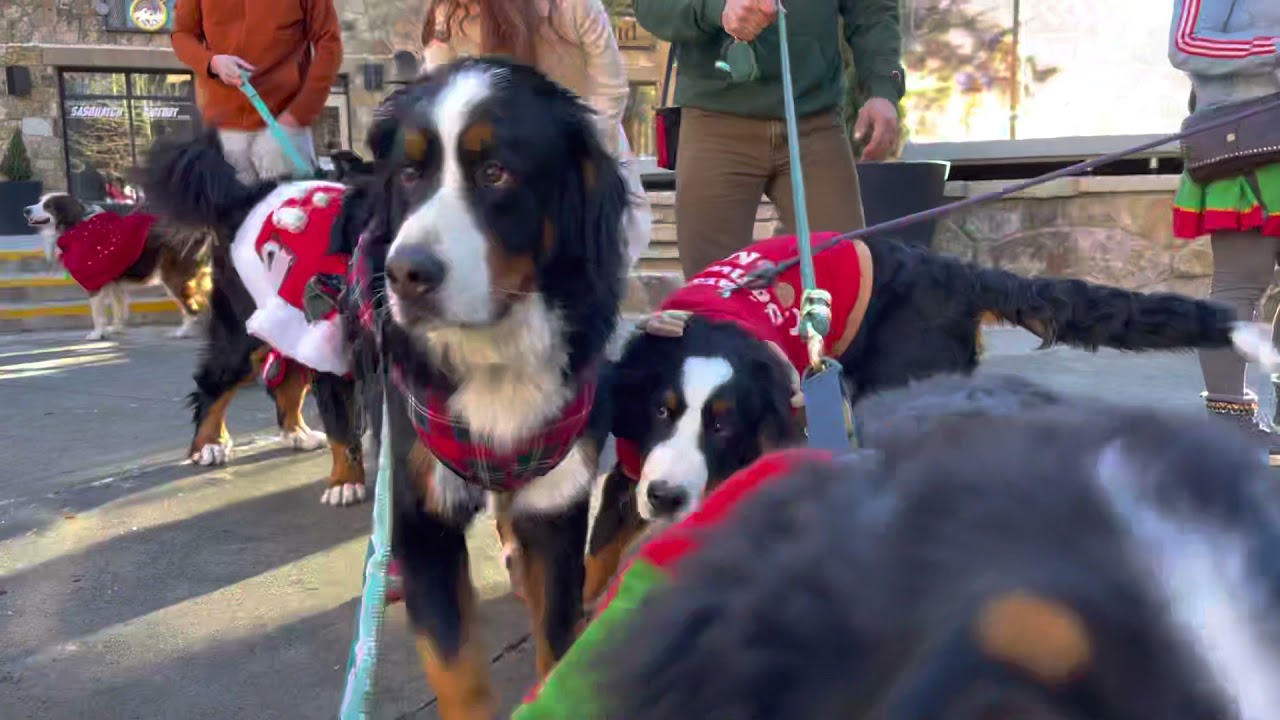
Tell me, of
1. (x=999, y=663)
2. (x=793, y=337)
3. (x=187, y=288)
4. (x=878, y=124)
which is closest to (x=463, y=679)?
(x=793, y=337)

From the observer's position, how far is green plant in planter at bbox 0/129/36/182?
16.3 metres

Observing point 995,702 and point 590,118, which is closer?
point 995,702

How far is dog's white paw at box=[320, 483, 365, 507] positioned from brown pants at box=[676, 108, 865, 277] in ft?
4.95

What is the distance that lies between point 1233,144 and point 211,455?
400 centimetres

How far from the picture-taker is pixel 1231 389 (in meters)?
3.38

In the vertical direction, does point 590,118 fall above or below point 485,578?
above

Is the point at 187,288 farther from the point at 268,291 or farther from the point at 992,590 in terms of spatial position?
the point at 992,590

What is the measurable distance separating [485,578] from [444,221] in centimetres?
148

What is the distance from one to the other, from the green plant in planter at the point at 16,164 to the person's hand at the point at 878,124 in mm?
16877

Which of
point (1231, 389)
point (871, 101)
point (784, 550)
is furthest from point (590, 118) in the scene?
point (1231, 389)

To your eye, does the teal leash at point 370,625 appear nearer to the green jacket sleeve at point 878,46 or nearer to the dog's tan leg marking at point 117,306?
the green jacket sleeve at point 878,46

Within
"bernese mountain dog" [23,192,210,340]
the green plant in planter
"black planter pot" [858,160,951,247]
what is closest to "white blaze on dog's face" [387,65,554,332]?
"black planter pot" [858,160,951,247]

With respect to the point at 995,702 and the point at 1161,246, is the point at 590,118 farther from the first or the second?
the point at 1161,246

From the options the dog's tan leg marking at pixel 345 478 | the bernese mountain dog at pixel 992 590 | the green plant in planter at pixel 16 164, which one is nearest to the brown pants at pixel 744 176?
the dog's tan leg marking at pixel 345 478
